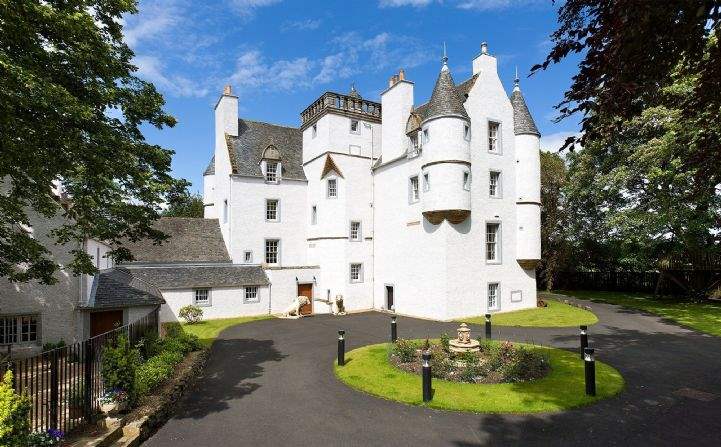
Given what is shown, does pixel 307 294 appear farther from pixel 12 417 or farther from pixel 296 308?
pixel 12 417

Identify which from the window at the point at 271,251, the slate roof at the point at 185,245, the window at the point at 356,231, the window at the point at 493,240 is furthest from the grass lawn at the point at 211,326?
the window at the point at 493,240

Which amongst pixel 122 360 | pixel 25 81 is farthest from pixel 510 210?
pixel 25 81

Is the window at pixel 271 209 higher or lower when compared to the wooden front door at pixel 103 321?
higher

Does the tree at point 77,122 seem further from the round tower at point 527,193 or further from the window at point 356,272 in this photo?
the round tower at point 527,193

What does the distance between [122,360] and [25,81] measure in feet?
21.7

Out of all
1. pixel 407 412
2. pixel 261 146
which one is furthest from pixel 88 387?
pixel 261 146

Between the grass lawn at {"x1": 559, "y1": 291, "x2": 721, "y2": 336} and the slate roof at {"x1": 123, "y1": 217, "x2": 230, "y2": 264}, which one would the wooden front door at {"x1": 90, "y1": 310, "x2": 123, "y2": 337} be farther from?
the grass lawn at {"x1": 559, "y1": 291, "x2": 721, "y2": 336}

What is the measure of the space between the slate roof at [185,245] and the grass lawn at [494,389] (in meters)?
20.3

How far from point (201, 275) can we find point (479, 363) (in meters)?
21.7

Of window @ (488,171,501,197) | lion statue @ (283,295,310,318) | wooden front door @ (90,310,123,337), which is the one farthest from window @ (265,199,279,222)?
window @ (488,171,501,197)

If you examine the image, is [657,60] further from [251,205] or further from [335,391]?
[251,205]

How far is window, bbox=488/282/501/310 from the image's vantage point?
28.2 meters

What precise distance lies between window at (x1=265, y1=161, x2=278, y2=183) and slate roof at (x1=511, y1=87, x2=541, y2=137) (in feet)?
61.5

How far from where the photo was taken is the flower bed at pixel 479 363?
1306cm
